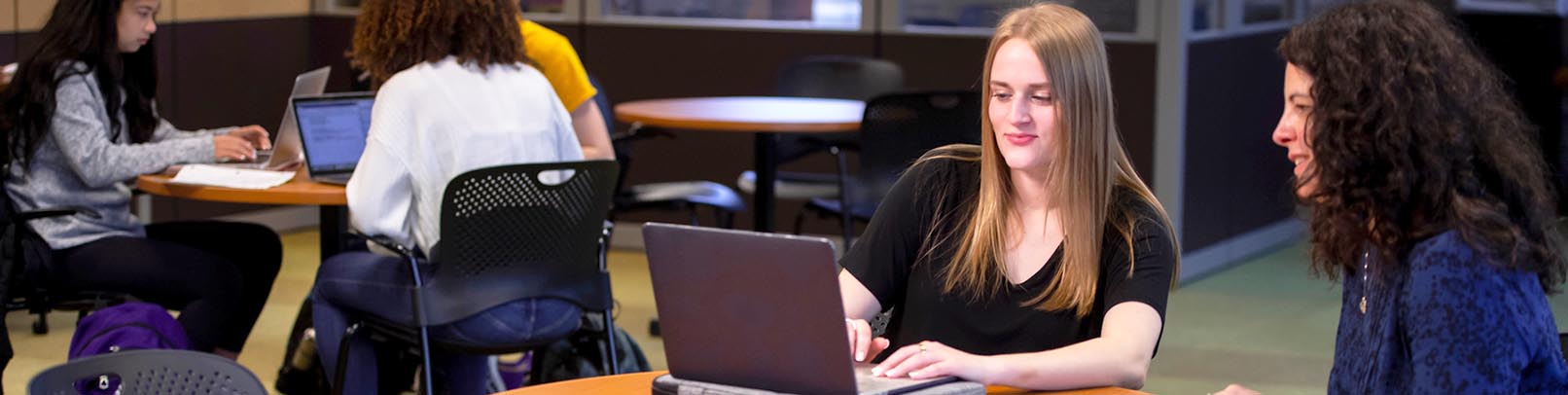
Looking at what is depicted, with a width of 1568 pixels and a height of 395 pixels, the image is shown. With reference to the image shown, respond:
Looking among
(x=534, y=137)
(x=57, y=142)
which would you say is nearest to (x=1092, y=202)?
(x=534, y=137)

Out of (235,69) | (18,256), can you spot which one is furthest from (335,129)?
(235,69)

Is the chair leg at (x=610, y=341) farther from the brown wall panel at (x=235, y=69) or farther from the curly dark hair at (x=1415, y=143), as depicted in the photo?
the brown wall panel at (x=235, y=69)

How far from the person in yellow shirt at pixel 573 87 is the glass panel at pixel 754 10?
92.1 inches

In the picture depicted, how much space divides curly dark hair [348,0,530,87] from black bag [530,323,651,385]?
0.66 meters

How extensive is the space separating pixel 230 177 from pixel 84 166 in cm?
33

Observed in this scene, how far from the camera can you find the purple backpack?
11.6 ft

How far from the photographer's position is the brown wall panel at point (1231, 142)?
6402 millimetres

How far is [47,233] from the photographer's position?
388 centimetres

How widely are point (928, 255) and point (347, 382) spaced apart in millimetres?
1666

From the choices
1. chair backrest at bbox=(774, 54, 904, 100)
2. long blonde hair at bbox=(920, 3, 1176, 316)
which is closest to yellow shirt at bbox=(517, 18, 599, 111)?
chair backrest at bbox=(774, 54, 904, 100)

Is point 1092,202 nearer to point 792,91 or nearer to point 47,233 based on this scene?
point 47,233

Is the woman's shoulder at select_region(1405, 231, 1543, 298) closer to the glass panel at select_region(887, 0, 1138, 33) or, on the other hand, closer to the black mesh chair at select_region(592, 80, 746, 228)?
the black mesh chair at select_region(592, 80, 746, 228)

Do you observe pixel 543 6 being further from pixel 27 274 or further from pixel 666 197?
pixel 27 274

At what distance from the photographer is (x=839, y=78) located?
6.24m
